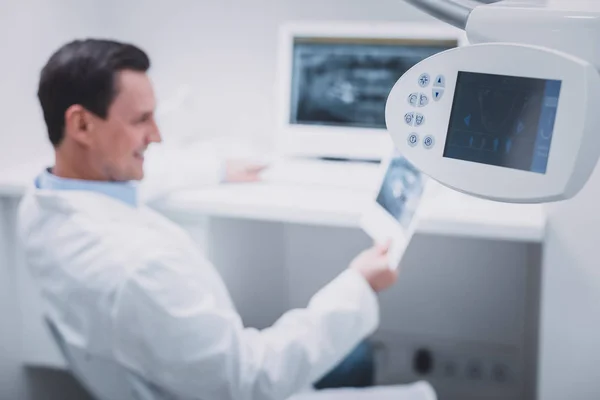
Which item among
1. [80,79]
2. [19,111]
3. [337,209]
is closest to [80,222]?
[80,79]

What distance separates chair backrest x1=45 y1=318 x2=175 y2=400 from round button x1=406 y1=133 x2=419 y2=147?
61cm

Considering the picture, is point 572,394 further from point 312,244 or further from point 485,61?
point 312,244

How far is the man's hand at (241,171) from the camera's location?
134 centimetres

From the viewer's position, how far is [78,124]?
994 millimetres

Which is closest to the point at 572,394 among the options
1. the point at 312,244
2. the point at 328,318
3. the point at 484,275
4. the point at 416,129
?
the point at 328,318

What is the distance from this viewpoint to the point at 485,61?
0.54 meters

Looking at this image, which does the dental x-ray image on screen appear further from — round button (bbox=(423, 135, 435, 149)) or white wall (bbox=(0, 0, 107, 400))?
white wall (bbox=(0, 0, 107, 400))

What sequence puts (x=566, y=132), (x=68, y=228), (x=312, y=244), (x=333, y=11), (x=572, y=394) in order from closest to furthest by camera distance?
(x=566, y=132) → (x=572, y=394) → (x=68, y=228) → (x=333, y=11) → (x=312, y=244)

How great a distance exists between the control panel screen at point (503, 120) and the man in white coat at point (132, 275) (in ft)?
1.63

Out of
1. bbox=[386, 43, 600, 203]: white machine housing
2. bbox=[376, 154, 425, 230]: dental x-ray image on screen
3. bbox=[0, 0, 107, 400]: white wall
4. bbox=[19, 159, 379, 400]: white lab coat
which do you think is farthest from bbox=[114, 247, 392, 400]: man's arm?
bbox=[0, 0, 107, 400]: white wall

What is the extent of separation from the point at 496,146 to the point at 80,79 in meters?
0.66

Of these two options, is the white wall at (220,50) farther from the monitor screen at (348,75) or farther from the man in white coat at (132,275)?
the man in white coat at (132,275)

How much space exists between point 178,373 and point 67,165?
14.5 inches

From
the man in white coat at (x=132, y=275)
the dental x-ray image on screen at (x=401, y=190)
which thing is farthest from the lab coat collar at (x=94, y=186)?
the dental x-ray image on screen at (x=401, y=190)
